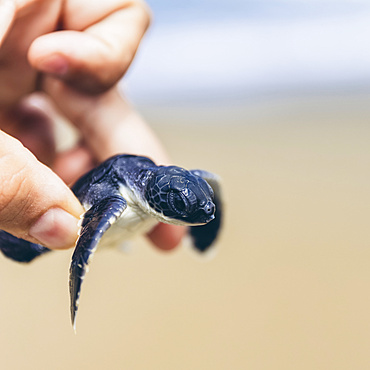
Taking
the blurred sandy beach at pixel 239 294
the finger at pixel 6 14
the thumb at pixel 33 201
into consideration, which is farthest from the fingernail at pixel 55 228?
the blurred sandy beach at pixel 239 294

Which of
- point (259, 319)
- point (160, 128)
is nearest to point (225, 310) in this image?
point (259, 319)

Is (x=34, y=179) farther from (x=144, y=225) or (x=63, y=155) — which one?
(x=63, y=155)

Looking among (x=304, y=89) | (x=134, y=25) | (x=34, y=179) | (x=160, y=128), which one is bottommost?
(x=304, y=89)

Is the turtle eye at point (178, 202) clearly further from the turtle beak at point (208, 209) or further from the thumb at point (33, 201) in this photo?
the thumb at point (33, 201)

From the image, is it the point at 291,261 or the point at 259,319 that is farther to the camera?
the point at 291,261

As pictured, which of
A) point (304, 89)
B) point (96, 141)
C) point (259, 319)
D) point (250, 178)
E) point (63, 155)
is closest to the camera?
point (96, 141)

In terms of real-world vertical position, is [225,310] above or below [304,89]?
above

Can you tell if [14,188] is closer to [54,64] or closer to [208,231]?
[54,64]

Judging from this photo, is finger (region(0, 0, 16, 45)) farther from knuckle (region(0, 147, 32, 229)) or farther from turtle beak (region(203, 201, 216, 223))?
turtle beak (region(203, 201, 216, 223))
